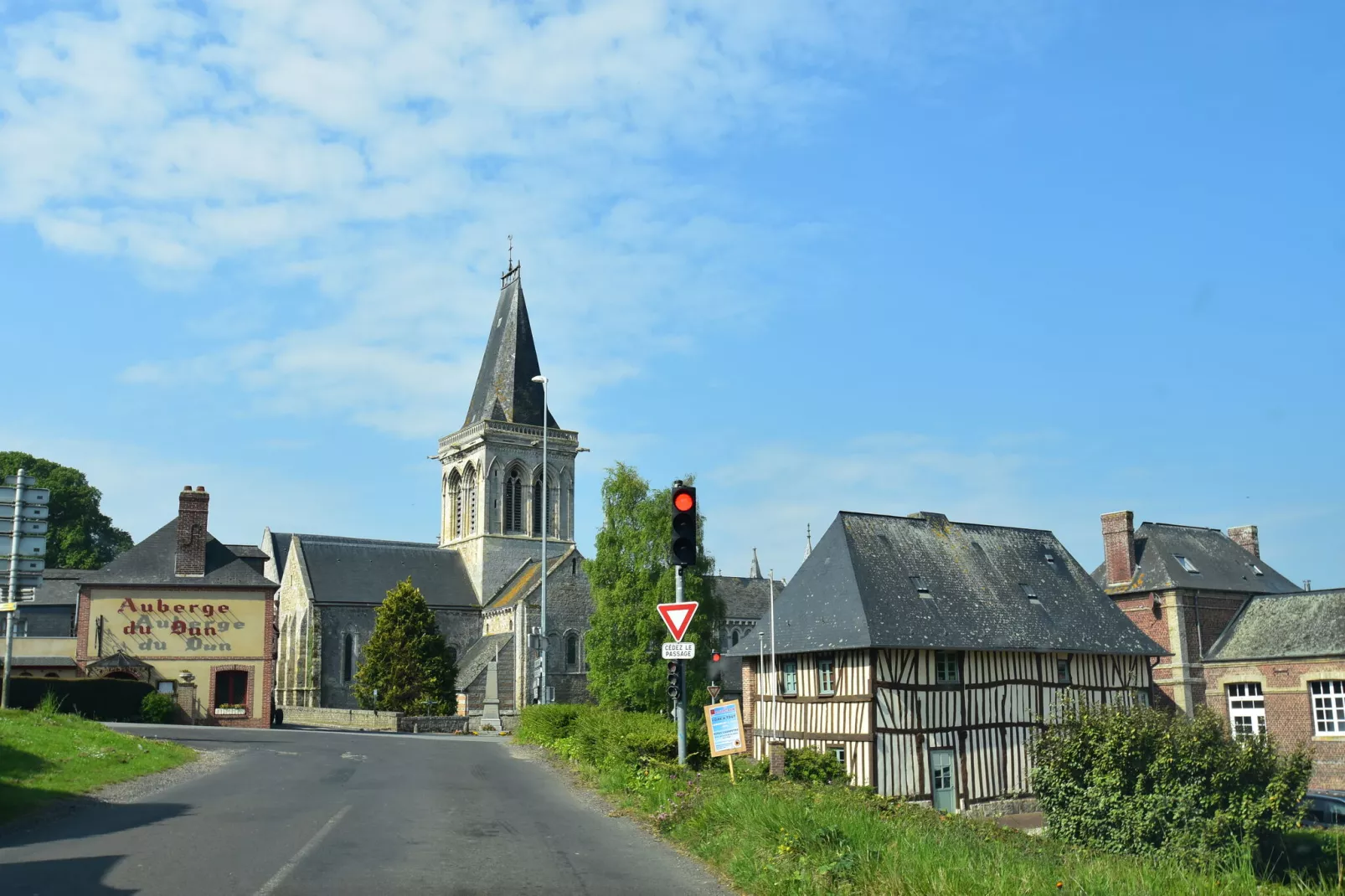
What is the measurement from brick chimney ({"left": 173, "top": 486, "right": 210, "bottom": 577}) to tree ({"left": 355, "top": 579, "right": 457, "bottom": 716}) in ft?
31.6

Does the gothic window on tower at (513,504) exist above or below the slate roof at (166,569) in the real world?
above

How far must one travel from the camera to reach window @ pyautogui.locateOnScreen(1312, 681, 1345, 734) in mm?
32438

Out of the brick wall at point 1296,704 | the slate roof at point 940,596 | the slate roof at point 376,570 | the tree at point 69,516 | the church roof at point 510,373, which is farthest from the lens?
the tree at point 69,516

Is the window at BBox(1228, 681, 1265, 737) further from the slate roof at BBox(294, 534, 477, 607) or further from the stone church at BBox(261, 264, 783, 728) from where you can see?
the slate roof at BBox(294, 534, 477, 607)

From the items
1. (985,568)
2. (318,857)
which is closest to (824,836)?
(318,857)

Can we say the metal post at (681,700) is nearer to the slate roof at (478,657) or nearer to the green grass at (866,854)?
the green grass at (866,854)

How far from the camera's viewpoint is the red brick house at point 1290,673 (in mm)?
32531

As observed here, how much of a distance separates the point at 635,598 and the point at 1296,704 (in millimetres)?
21762

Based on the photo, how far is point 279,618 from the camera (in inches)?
2345

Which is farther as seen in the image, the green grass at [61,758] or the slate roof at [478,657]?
the slate roof at [478,657]

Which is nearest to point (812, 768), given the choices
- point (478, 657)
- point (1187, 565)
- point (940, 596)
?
point (940, 596)

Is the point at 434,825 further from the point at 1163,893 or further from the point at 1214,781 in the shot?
the point at 1214,781

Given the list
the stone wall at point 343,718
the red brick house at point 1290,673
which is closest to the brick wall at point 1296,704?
the red brick house at point 1290,673

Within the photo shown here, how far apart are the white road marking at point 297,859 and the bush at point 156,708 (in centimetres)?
2422
